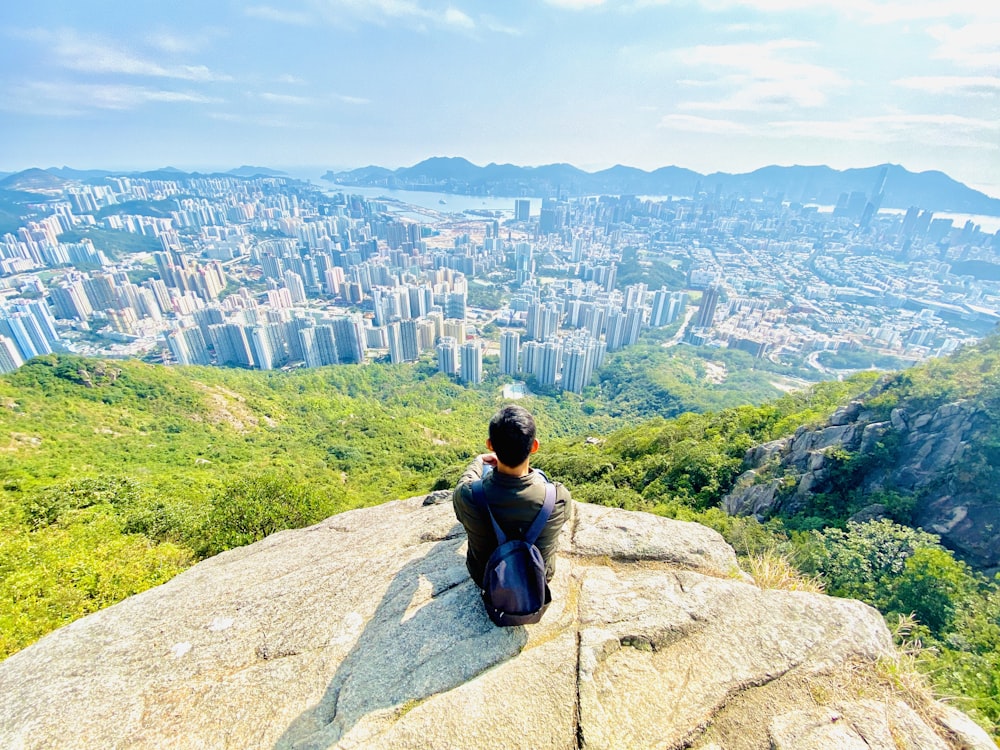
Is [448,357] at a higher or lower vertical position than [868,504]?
lower

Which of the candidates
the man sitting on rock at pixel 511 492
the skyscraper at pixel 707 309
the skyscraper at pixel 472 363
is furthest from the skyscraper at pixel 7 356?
the skyscraper at pixel 707 309

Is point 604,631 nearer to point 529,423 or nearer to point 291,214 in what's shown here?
point 529,423

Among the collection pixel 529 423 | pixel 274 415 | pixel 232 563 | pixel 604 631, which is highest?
pixel 529 423

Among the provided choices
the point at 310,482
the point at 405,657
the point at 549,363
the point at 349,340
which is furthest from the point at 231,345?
the point at 405,657

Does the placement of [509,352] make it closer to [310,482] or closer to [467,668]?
[310,482]

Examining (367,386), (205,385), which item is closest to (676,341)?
(367,386)

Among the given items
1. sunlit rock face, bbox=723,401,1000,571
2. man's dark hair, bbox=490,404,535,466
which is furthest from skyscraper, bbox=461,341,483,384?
man's dark hair, bbox=490,404,535,466

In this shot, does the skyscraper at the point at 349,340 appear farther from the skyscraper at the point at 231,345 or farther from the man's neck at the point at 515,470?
the man's neck at the point at 515,470
